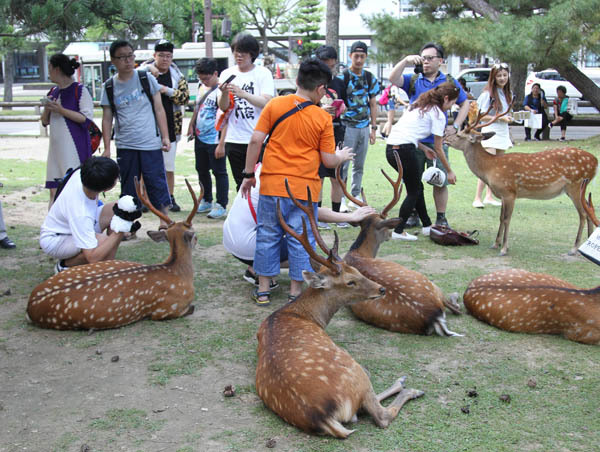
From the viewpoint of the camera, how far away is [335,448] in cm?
297

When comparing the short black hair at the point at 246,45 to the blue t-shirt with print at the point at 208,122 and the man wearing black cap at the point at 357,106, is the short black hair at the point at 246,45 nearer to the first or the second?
the blue t-shirt with print at the point at 208,122

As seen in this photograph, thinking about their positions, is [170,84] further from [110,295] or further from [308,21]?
[308,21]

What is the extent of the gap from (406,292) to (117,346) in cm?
195

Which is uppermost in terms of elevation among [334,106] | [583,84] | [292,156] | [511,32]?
[511,32]

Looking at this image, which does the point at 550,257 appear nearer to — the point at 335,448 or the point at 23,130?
the point at 335,448

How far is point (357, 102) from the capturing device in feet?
25.0

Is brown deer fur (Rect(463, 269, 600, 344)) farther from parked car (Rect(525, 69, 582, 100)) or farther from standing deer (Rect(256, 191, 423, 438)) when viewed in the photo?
parked car (Rect(525, 69, 582, 100))

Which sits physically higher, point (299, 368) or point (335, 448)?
point (299, 368)

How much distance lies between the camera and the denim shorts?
468 cm

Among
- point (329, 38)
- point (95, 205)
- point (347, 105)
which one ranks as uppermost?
point (329, 38)

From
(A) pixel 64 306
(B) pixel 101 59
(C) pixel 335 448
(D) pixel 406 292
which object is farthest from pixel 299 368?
(B) pixel 101 59

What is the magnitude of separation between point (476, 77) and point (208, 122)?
2176 centimetres

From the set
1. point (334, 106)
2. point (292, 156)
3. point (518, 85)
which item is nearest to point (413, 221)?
point (334, 106)

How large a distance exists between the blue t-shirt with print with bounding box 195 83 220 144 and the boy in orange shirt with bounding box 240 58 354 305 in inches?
125
